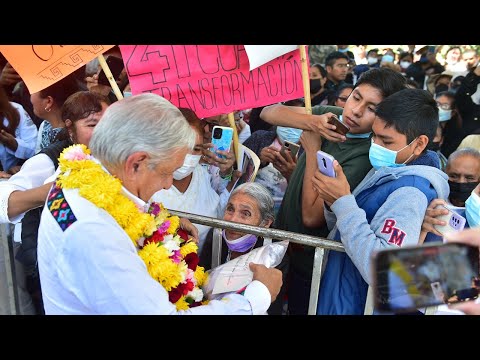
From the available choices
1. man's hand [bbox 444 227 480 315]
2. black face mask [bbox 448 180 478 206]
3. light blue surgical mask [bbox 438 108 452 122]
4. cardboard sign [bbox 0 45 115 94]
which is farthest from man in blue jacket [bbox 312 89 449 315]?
light blue surgical mask [bbox 438 108 452 122]

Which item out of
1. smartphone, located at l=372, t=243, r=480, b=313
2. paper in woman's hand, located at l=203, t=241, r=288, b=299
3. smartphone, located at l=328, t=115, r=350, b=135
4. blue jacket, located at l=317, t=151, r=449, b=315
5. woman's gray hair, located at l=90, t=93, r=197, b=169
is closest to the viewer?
smartphone, located at l=372, t=243, r=480, b=313

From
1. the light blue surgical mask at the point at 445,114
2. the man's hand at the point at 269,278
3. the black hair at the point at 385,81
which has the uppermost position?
the black hair at the point at 385,81

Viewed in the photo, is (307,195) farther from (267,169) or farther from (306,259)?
(267,169)

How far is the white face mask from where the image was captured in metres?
3.24

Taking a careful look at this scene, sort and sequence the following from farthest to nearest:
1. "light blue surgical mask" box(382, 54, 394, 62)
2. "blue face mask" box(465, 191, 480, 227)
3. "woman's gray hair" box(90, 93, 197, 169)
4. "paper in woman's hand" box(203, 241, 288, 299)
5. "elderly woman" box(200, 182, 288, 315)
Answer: "light blue surgical mask" box(382, 54, 394, 62)
"elderly woman" box(200, 182, 288, 315)
"blue face mask" box(465, 191, 480, 227)
"paper in woman's hand" box(203, 241, 288, 299)
"woman's gray hair" box(90, 93, 197, 169)

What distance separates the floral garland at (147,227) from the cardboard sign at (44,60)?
4.33 feet

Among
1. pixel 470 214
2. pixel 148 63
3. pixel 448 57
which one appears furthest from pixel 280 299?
pixel 448 57

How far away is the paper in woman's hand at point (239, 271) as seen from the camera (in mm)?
2367

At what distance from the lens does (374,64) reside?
1090 centimetres

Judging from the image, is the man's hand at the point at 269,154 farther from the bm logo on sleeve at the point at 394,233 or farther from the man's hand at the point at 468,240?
the man's hand at the point at 468,240

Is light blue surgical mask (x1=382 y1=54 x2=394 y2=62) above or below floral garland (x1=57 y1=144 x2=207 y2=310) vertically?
above

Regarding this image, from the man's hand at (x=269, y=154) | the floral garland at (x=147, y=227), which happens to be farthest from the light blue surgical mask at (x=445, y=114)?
the floral garland at (x=147, y=227)

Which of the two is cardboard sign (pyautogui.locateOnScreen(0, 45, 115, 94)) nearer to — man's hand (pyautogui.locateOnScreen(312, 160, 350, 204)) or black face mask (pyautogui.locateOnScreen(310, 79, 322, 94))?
man's hand (pyautogui.locateOnScreen(312, 160, 350, 204))

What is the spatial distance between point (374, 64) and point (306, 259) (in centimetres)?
888
